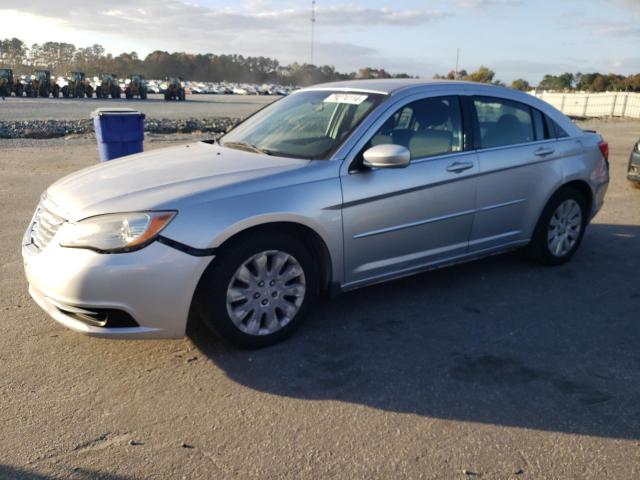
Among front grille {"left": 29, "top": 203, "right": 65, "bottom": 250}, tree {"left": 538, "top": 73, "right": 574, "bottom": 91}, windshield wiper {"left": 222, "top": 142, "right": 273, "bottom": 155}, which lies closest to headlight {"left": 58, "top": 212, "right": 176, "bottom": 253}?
front grille {"left": 29, "top": 203, "right": 65, "bottom": 250}

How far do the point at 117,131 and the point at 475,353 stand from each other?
6256 mm

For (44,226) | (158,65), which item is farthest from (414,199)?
(158,65)

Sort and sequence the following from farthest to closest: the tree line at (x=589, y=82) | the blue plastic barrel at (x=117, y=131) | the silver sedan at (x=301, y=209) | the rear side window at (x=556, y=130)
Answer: the tree line at (x=589, y=82) → the blue plastic barrel at (x=117, y=131) → the rear side window at (x=556, y=130) → the silver sedan at (x=301, y=209)

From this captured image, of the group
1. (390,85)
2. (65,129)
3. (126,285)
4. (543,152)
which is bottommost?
(65,129)

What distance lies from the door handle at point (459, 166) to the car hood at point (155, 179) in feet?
3.95

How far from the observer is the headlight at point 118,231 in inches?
133

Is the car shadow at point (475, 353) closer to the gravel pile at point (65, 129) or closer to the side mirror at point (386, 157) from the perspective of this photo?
the side mirror at point (386, 157)

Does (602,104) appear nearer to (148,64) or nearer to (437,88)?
(437,88)

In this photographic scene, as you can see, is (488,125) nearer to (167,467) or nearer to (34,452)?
(167,467)

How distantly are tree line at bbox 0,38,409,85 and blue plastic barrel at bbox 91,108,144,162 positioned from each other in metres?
121

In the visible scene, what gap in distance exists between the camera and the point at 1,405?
317cm

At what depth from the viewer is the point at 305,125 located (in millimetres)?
4648

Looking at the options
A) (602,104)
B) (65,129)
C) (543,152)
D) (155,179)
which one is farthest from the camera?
(602,104)

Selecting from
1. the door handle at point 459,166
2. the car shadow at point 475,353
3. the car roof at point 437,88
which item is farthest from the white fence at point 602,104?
the door handle at point 459,166
